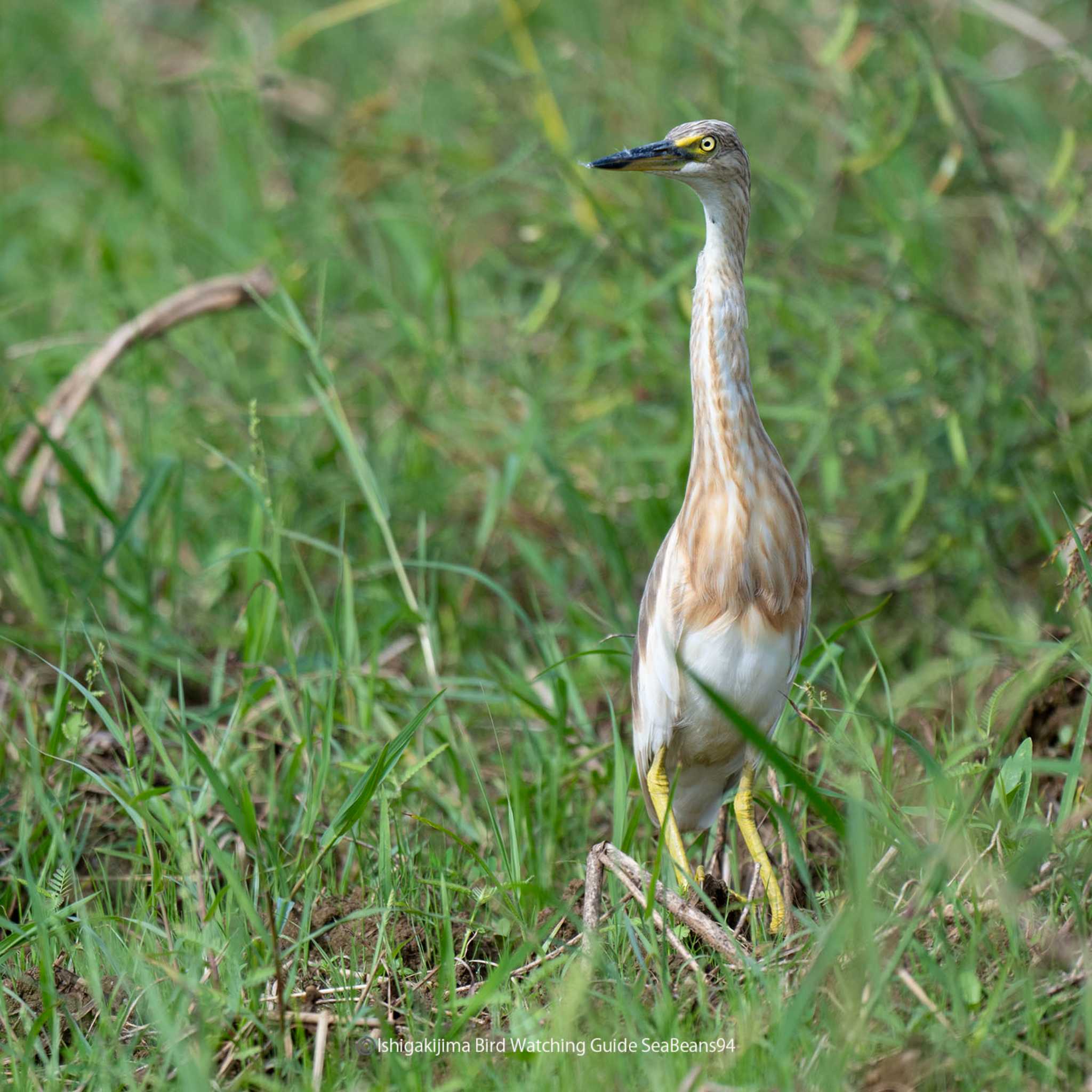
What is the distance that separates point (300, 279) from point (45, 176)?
2.80m

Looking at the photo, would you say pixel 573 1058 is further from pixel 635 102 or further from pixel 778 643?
pixel 635 102

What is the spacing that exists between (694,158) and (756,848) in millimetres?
1441

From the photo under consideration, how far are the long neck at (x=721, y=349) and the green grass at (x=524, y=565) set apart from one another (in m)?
0.52

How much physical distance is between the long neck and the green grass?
52 centimetres

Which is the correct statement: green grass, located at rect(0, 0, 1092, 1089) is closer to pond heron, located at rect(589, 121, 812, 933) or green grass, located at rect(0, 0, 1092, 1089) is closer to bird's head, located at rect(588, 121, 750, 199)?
pond heron, located at rect(589, 121, 812, 933)

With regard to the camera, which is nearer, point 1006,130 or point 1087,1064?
point 1087,1064

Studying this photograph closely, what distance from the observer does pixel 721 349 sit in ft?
8.82

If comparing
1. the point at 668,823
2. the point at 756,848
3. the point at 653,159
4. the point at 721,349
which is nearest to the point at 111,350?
the point at 653,159

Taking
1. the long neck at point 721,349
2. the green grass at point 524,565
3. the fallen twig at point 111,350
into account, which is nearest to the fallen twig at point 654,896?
the green grass at point 524,565

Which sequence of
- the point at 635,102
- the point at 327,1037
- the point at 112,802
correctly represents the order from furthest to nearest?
the point at 635,102, the point at 112,802, the point at 327,1037

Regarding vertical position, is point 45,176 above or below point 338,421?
above

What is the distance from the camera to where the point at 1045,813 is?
2910 mm

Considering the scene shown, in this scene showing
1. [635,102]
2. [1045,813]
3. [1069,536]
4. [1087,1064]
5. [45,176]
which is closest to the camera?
[1087,1064]

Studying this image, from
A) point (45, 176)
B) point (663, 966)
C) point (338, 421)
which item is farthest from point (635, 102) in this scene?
point (45, 176)
